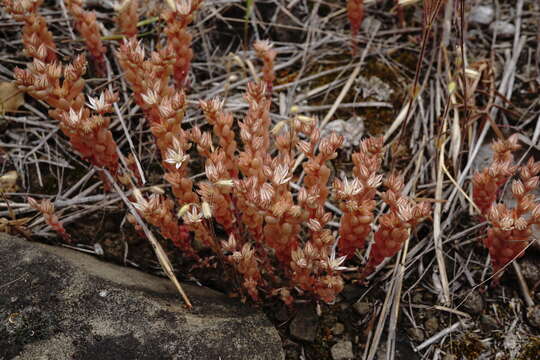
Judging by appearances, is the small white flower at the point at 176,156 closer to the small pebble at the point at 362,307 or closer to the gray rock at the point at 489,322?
the small pebble at the point at 362,307

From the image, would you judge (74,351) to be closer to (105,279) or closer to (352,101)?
(105,279)

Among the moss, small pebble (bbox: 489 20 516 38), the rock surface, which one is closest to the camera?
the rock surface

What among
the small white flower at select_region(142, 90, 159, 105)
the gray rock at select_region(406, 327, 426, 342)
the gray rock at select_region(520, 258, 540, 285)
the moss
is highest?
the small white flower at select_region(142, 90, 159, 105)

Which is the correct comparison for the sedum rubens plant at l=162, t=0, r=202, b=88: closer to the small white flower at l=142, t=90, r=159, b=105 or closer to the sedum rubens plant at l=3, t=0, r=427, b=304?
the sedum rubens plant at l=3, t=0, r=427, b=304

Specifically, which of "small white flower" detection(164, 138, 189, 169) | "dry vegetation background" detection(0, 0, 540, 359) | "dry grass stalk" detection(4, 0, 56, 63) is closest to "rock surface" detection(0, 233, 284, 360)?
"dry vegetation background" detection(0, 0, 540, 359)

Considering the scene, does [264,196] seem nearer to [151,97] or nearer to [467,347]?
[151,97]

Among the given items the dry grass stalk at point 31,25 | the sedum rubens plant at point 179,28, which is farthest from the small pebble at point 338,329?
the dry grass stalk at point 31,25

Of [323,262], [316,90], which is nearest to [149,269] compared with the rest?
[323,262]
